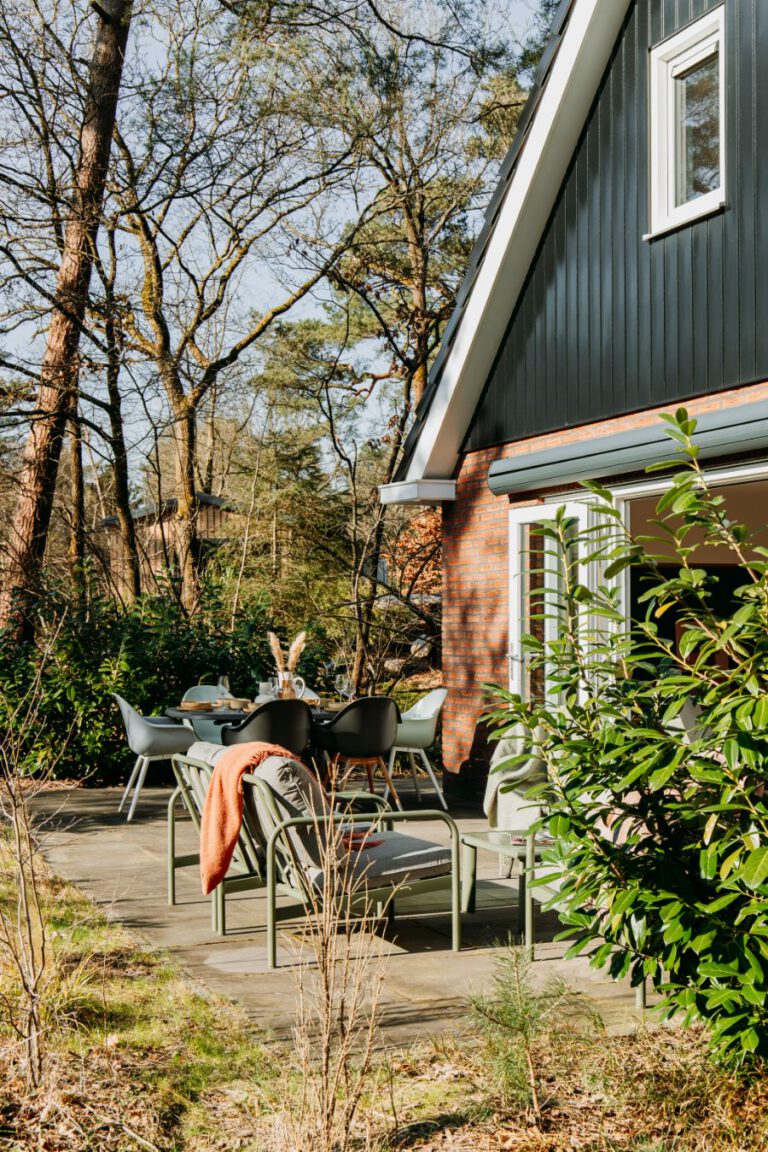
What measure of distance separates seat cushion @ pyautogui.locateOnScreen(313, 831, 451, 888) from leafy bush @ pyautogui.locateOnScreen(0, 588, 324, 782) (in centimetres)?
551

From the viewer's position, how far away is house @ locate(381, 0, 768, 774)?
23.1ft

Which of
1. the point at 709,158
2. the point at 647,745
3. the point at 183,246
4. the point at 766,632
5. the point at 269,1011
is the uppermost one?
the point at 183,246

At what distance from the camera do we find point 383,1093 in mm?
3559

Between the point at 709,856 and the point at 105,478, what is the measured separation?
67.0 ft

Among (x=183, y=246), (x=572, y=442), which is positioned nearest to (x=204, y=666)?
(x=572, y=442)

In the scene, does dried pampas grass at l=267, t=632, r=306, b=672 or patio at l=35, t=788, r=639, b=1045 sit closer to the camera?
patio at l=35, t=788, r=639, b=1045

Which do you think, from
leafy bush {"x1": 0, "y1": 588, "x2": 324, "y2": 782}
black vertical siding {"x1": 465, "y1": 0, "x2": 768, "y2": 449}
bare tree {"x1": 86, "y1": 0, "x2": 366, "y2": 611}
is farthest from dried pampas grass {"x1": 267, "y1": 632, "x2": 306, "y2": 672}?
bare tree {"x1": 86, "y1": 0, "x2": 366, "y2": 611}

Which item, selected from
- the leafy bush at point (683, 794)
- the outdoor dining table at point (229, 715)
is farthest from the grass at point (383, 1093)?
the outdoor dining table at point (229, 715)

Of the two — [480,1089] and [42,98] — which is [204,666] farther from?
[480,1089]

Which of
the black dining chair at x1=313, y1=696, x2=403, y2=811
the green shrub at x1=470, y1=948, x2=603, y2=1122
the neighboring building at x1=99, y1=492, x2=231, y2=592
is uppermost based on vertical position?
the neighboring building at x1=99, y1=492, x2=231, y2=592

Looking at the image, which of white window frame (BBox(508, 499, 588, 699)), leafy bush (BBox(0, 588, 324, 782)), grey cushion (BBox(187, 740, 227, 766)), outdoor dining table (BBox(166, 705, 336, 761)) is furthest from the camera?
leafy bush (BBox(0, 588, 324, 782))

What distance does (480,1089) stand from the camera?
11.5 feet

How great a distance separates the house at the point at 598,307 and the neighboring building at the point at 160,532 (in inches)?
A: 254

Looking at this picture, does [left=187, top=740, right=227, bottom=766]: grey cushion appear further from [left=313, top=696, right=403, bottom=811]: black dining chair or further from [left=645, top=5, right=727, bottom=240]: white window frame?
[left=645, top=5, right=727, bottom=240]: white window frame
